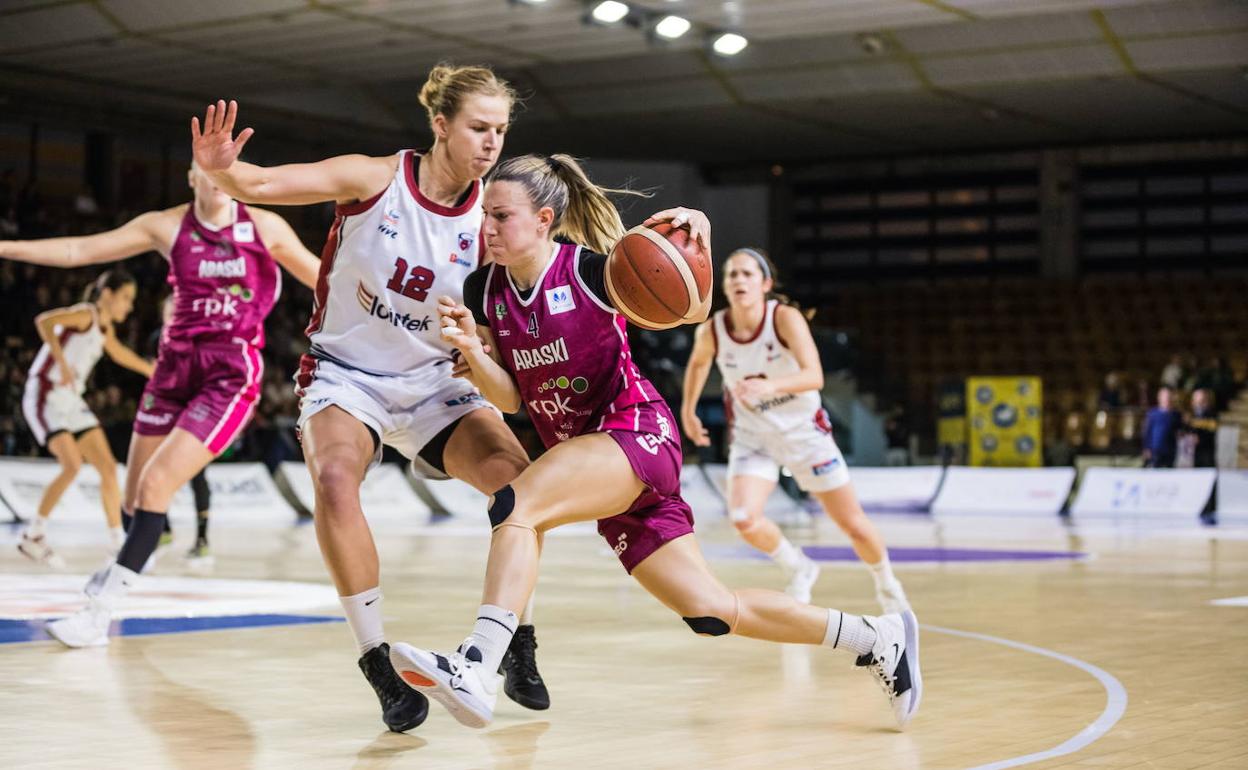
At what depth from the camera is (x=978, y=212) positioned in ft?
92.4

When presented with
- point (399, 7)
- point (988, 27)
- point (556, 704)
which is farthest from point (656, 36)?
point (556, 704)

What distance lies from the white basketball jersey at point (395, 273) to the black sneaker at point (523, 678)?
88 cm

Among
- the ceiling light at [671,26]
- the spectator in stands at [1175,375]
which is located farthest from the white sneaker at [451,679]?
the spectator in stands at [1175,375]

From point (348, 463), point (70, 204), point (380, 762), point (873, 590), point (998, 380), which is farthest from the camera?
point (70, 204)

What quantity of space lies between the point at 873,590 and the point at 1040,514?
9.69 metres

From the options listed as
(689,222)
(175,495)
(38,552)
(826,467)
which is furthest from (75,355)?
(689,222)

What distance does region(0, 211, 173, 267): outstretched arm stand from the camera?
6.50 m

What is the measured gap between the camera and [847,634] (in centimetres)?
446

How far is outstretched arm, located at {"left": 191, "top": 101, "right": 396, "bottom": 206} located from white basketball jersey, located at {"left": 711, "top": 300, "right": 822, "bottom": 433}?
3.60m

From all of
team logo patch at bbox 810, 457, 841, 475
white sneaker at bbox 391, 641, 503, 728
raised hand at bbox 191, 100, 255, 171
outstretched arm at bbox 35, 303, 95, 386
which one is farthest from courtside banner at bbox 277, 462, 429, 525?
white sneaker at bbox 391, 641, 503, 728

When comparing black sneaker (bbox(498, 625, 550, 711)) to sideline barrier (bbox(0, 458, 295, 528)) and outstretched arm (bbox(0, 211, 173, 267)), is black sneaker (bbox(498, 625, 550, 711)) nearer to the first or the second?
outstretched arm (bbox(0, 211, 173, 267))

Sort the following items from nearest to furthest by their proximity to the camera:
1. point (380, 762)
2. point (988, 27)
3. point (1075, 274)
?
point (380, 762) < point (988, 27) < point (1075, 274)

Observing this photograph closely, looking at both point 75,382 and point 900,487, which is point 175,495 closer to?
point 75,382

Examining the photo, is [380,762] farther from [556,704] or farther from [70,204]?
[70,204]
